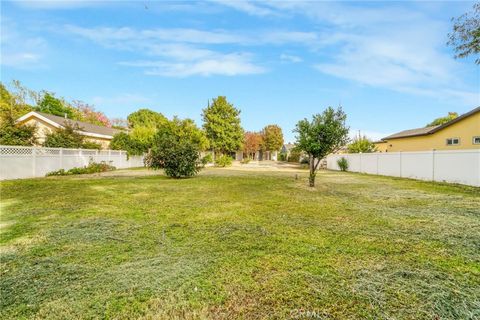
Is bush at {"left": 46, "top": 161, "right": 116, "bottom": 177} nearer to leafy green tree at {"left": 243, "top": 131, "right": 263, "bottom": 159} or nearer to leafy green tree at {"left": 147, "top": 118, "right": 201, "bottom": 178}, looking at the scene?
leafy green tree at {"left": 147, "top": 118, "right": 201, "bottom": 178}

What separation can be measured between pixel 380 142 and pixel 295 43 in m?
20.5

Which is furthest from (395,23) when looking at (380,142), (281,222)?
(380,142)

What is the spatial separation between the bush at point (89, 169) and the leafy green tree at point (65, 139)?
74.1 inches

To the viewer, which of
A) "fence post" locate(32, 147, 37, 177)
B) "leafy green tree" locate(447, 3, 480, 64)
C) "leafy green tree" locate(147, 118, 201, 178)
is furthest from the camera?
"leafy green tree" locate(147, 118, 201, 178)

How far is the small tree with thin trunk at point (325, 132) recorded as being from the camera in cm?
930

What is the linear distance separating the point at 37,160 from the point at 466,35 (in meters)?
19.4

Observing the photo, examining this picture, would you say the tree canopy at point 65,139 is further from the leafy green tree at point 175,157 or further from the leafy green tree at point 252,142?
the leafy green tree at point 252,142

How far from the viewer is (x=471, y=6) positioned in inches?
347

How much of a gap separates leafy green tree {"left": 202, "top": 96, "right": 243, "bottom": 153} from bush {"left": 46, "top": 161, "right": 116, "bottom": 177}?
18033 mm

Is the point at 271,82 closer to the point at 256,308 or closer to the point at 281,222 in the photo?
the point at 281,222

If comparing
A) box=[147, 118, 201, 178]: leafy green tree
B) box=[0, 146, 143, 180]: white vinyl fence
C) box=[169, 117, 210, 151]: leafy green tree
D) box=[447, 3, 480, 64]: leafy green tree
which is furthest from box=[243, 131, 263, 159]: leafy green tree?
box=[447, 3, 480, 64]: leafy green tree

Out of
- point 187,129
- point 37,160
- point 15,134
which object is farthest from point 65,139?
point 187,129

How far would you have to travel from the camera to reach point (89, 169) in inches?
596

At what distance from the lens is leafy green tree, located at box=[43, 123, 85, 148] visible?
610 inches
